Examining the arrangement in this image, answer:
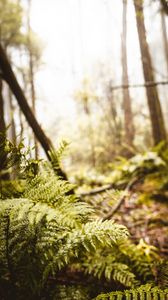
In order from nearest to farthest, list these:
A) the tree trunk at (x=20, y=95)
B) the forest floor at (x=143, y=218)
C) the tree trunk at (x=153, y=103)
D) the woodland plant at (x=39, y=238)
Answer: the woodland plant at (x=39, y=238), the tree trunk at (x=20, y=95), the forest floor at (x=143, y=218), the tree trunk at (x=153, y=103)

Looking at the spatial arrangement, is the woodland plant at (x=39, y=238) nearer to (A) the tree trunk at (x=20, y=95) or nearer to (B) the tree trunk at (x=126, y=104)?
(A) the tree trunk at (x=20, y=95)

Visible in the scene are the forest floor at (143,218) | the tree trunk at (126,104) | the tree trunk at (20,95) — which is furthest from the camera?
the tree trunk at (126,104)

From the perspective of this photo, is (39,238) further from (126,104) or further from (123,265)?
(126,104)

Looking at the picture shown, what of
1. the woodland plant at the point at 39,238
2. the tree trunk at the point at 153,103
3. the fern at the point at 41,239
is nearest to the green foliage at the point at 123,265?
the woodland plant at the point at 39,238

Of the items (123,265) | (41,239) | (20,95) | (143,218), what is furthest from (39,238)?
(143,218)

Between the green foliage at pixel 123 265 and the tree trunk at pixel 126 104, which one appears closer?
the green foliage at pixel 123 265

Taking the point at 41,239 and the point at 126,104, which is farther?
the point at 126,104

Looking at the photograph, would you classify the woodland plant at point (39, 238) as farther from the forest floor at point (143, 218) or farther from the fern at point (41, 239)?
the forest floor at point (143, 218)

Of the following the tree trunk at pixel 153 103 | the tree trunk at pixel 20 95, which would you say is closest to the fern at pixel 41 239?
the tree trunk at pixel 20 95

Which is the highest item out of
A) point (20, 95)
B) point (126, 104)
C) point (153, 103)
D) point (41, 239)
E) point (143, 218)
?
point (126, 104)

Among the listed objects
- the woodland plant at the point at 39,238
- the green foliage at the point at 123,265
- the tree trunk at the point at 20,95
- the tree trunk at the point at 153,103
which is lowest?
the green foliage at the point at 123,265

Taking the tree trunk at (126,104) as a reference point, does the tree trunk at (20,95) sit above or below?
below

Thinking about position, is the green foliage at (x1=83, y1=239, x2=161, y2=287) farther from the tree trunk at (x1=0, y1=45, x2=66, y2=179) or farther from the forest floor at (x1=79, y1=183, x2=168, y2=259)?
the tree trunk at (x1=0, y1=45, x2=66, y2=179)

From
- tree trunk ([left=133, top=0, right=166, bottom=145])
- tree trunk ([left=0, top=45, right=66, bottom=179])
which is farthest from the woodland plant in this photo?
tree trunk ([left=133, top=0, right=166, bottom=145])
